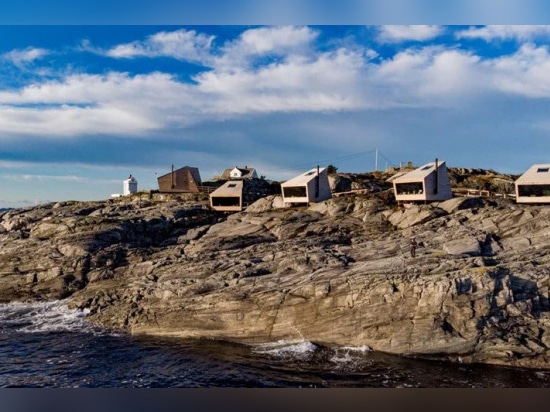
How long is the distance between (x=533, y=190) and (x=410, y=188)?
849cm

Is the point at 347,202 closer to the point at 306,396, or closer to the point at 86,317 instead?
the point at 86,317

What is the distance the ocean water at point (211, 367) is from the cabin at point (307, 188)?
69.2ft

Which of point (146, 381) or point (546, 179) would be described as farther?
point (546, 179)

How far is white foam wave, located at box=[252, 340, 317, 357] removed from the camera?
19453 millimetres

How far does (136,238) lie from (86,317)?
12.1 meters

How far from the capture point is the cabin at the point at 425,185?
35.8 metres

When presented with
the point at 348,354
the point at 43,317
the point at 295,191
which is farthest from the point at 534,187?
the point at 43,317

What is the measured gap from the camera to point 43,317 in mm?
25500

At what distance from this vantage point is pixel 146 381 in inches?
634

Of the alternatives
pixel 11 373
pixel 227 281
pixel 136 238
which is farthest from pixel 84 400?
pixel 136 238

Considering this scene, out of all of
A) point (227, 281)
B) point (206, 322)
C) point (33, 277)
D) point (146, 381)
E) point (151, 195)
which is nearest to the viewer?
point (146, 381)

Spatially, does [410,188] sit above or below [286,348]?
above

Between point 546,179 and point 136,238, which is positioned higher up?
point 546,179

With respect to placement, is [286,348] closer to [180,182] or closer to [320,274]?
[320,274]
